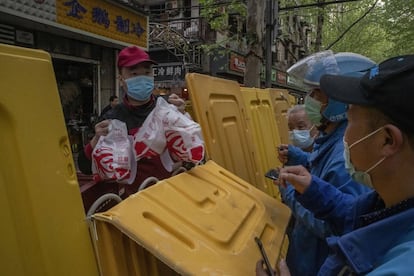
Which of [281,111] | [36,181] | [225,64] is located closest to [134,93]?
[36,181]

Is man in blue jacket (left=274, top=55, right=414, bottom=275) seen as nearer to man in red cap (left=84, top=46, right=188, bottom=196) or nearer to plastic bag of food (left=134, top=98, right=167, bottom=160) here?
plastic bag of food (left=134, top=98, right=167, bottom=160)

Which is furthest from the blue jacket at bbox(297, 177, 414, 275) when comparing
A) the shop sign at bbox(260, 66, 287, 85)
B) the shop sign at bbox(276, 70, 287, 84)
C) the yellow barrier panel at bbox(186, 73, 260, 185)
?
the shop sign at bbox(276, 70, 287, 84)

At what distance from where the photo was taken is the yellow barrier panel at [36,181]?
3.46ft

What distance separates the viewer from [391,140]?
1.08 m

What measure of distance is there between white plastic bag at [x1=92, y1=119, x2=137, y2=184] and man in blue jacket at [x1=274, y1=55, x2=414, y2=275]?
116 cm

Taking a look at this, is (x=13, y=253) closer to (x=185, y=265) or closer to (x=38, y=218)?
(x=38, y=218)

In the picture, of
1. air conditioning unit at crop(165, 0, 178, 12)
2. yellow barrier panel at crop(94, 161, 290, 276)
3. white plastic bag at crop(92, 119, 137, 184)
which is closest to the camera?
yellow barrier panel at crop(94, 161, 290, 276)

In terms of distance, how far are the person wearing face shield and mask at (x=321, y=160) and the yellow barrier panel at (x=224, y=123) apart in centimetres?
69

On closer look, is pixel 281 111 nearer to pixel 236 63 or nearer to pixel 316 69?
pixel 316 69

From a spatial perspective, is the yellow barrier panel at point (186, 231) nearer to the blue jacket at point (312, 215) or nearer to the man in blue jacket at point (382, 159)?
the blue jacket at point (312, 215)

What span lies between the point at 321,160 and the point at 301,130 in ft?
6.63

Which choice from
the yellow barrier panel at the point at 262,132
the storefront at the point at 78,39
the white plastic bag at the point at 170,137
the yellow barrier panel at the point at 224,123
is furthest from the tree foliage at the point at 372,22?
the white plastic bag at the point at 170,137

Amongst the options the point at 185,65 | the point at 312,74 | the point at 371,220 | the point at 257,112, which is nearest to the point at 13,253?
the point at 371,220

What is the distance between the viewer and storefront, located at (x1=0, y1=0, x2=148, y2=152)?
6.84 metres
